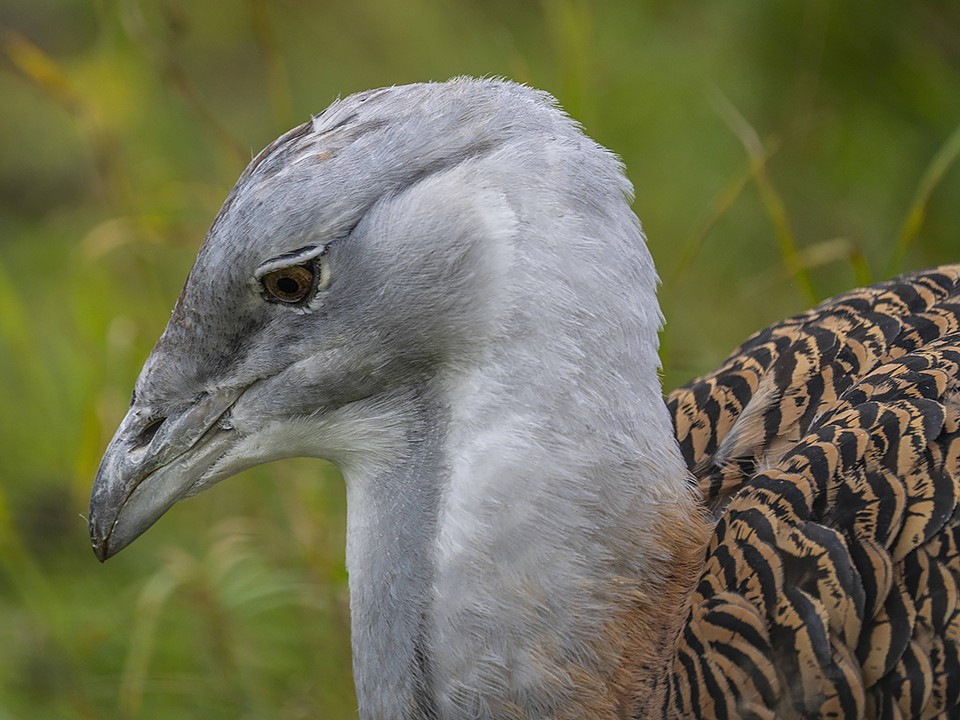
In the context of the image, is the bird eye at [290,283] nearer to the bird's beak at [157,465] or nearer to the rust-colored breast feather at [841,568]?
the bird's beak at [157,465]

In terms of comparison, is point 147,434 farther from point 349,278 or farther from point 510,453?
point 510,453

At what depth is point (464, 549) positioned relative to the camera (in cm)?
197

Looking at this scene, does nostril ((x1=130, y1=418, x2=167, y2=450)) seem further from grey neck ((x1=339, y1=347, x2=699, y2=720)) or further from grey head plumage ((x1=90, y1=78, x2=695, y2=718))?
grey neck ((x1=339, y1=347, x2=699, y2=720))

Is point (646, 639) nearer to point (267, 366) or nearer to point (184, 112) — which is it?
point (267, 366)

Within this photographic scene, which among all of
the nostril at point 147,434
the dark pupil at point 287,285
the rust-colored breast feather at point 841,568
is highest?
the dark pupil at point 287,285

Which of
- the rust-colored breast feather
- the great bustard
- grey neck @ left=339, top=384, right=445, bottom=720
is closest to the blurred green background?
the rust-colored breast feather

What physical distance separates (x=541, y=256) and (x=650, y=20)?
3536 millimetres

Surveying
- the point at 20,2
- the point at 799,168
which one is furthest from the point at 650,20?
the point at 20,2

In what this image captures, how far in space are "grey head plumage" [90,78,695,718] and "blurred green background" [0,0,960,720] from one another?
979 mm

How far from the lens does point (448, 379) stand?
2.00 meters

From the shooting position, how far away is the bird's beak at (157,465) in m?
2.05

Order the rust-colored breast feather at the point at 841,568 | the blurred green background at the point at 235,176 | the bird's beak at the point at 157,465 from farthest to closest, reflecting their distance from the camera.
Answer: the blurred green background at the point at 235,176 → the bird's beak at the point at 157,465 → the rust-colored breast feather at the point at 841,568

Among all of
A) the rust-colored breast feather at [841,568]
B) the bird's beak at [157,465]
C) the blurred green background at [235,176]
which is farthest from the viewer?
the blurred green background at [235,176]

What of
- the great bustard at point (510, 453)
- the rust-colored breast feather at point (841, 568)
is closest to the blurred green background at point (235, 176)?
the rust-colored breast feather at point (841, 568)
